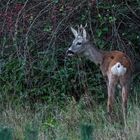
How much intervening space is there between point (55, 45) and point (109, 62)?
1165 mm

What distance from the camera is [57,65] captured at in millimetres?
10797

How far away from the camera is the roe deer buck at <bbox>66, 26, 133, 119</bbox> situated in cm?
981

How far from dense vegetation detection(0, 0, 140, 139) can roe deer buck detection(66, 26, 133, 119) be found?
25 cm

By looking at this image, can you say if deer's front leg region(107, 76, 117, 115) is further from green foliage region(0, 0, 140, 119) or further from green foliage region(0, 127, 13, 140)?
green foliage region(0, 127, 13, 140)

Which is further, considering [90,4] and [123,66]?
[90,4]

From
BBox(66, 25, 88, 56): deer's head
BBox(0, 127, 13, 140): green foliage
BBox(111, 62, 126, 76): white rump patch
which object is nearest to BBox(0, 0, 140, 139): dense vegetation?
BBox(66, 25, 88, 56): deer's head

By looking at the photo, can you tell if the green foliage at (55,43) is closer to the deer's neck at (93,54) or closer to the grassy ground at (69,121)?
the deer's neck at (93,54)

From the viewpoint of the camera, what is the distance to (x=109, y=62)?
1027 cm

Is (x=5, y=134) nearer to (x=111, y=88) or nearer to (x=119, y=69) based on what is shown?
(x=119, y=69)

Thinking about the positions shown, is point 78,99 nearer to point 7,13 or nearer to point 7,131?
point 7,13

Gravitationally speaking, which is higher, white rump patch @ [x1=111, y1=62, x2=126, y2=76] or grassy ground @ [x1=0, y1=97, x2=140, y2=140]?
white rump patch @ [x1=111, y1=62, x2=126, y2=76]

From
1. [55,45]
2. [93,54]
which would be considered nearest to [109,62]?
[93,54]

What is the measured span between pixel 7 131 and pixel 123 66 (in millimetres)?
6012

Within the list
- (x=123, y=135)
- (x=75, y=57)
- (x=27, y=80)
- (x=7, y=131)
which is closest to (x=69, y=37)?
(x=75, y=57)
